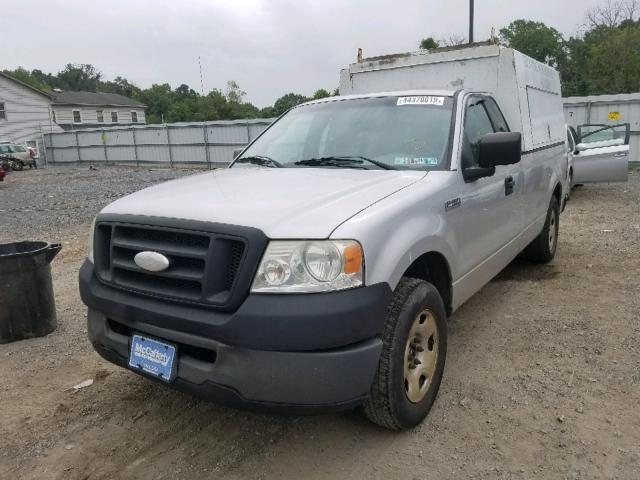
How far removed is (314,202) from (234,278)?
558 millimetres

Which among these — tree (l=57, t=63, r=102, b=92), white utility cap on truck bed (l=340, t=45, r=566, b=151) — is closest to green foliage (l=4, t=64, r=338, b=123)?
tree (l=57, t=63, r=102, b=92)

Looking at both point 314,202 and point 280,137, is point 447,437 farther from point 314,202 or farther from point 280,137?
point 280,137

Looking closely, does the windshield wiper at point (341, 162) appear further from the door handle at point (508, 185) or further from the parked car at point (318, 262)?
the door handle at point (508, 185)

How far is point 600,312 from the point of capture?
455cm

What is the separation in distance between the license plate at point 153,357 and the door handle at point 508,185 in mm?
2787

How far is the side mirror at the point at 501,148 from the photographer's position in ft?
10.8

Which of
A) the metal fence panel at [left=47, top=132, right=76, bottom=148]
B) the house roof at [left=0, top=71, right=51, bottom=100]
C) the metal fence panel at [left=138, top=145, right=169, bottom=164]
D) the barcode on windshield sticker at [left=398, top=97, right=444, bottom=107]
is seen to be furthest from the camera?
the house roof at [left=0, top=71, right=51, bottom=100]

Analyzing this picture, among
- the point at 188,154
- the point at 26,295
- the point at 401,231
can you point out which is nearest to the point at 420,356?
the point at 401,231

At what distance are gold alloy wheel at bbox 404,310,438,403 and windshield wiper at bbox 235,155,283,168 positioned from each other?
1.51m

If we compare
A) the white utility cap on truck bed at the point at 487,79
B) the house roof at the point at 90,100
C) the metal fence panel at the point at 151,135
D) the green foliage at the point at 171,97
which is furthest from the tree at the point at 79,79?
the white utility cap on truck bed at the point at 487,79

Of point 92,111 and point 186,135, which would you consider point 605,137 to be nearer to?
point 186,135

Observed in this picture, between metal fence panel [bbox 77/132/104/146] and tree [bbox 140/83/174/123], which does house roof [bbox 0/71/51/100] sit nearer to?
metal fence panel [bbox 77/132/104/146]

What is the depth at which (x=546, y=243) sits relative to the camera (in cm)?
584

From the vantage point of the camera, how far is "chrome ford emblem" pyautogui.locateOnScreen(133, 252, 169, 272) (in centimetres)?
247
